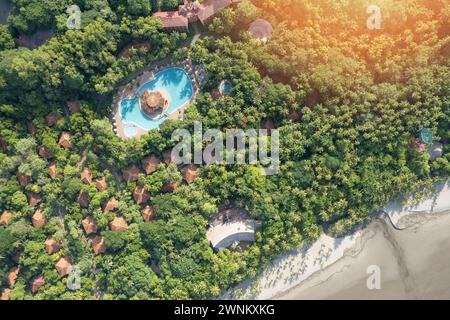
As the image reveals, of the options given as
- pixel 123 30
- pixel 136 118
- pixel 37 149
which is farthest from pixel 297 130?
pixel 37 149

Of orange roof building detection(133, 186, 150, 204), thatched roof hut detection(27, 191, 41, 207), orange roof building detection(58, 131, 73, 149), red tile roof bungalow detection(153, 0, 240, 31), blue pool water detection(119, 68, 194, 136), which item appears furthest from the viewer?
blue pool water detection(119, 68, 194, 136)

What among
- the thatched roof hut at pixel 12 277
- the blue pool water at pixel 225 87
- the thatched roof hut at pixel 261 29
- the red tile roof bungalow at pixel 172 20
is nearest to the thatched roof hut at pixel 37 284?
the thatched roof hut at pixel 12 277

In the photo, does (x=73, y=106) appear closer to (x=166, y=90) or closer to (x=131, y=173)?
(x=131, y=173)

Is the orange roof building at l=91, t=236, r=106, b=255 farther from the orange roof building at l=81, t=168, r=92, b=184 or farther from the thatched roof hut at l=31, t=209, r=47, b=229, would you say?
the orange roof building at l=81, t=168, r=92, b=184

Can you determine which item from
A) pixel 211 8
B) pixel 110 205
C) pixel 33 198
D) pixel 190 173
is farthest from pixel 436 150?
pixel 33 198

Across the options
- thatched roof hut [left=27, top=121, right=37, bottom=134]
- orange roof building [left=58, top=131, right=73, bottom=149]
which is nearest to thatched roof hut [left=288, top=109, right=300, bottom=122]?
orange roof building [left=58, top=131, right=73, bottom=149]
